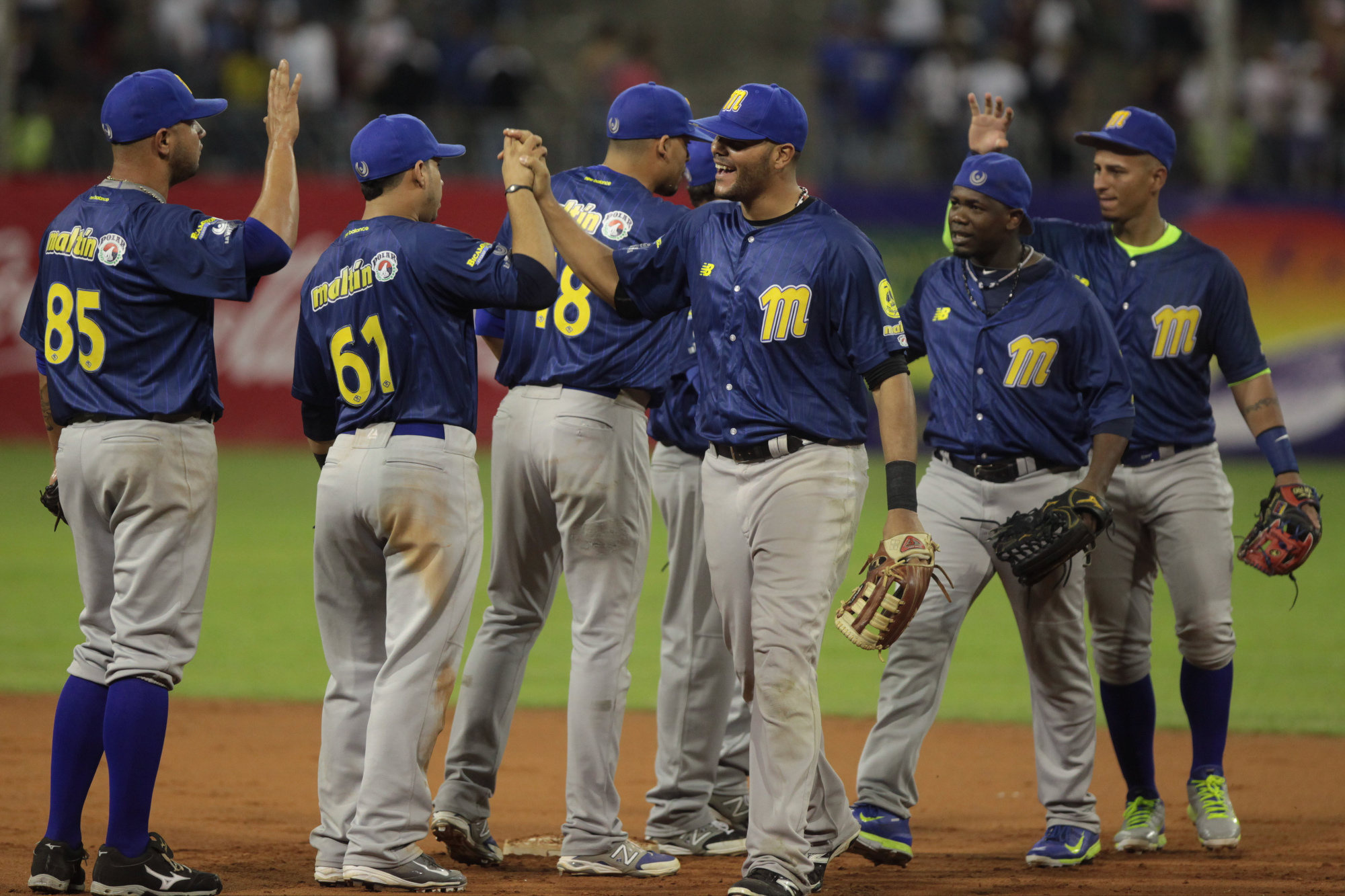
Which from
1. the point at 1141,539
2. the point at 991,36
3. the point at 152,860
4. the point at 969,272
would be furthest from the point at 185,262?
the point at 991,36

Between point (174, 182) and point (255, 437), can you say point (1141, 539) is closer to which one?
point (174, 182)

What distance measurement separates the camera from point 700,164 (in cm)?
687

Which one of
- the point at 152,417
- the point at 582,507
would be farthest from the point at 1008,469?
the point at 152,417

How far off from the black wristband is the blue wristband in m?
2.32

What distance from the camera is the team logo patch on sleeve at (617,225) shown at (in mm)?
5902

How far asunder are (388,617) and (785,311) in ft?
5.61

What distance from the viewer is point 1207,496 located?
6.46 metres

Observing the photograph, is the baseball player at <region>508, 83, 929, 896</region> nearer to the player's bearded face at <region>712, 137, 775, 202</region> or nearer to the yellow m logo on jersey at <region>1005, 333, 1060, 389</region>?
the player's bearded face at <region>712, 137, 775, 202</region>

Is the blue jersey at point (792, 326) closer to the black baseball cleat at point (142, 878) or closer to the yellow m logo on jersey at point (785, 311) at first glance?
the yellow m logo on jersey at point (785, 311)

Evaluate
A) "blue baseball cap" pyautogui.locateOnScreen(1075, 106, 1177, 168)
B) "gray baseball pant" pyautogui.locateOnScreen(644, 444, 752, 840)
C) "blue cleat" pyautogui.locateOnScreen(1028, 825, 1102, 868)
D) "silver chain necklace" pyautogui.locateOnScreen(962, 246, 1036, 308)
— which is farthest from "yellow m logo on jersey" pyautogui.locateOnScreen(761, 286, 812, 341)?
"blue cleat" pyautogui.locateOnScreen(1028, 825, 1102, 868)

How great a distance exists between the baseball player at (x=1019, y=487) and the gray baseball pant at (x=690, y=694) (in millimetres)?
617

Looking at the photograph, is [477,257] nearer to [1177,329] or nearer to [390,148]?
[390,148]

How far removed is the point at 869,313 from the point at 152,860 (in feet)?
9.81

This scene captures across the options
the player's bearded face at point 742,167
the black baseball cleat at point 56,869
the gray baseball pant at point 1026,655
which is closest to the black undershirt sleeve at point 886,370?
the player's bearded face at point 742,167
